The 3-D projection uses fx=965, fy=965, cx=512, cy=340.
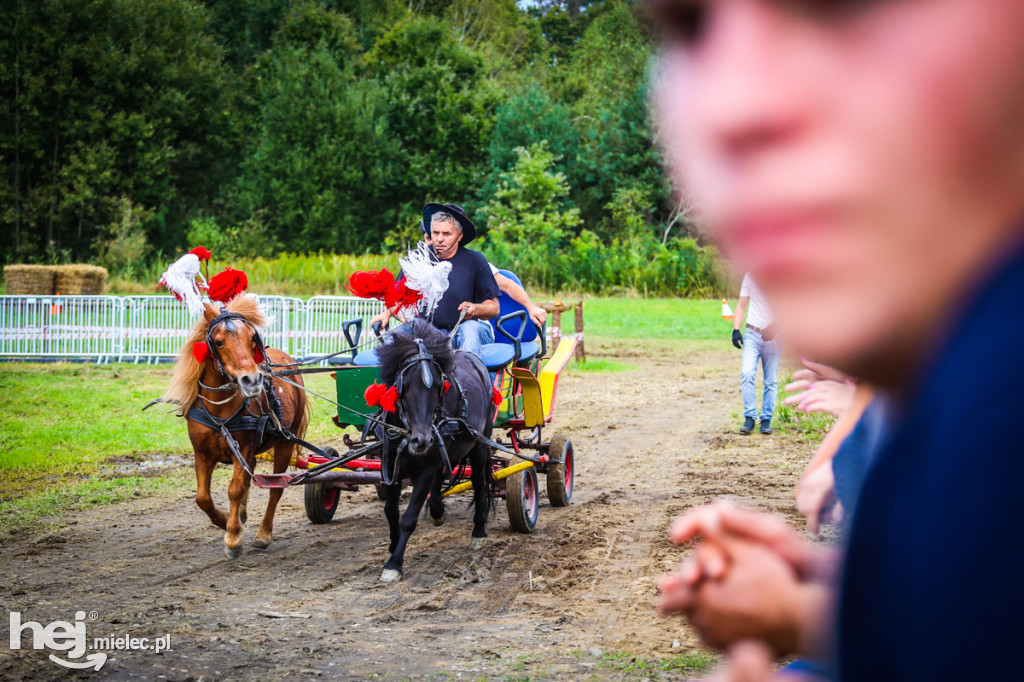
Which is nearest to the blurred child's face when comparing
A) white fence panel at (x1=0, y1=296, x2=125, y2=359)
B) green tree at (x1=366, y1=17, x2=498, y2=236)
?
white fence panel at (x1=0, y1=296, x2=125, y2=359)

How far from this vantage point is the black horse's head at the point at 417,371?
20.9 feet

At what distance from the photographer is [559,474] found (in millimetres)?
8203

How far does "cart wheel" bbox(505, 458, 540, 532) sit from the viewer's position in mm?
Result: 7219

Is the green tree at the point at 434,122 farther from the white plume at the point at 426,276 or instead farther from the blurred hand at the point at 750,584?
the blurred hand at the point at 750,584

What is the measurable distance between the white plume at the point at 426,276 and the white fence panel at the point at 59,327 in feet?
41.1

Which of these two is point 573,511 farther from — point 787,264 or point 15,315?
point 15,315

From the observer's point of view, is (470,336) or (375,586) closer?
(375,586)

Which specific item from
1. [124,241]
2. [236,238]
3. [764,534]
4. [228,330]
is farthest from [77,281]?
[764,534]

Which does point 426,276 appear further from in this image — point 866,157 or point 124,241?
point 124,241

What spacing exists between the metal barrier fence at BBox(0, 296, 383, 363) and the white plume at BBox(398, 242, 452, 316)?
1069 centimetres

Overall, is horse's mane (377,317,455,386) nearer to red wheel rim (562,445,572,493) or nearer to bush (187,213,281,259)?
red wheel rim (562,445,572,493)

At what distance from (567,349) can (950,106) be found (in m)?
9.15

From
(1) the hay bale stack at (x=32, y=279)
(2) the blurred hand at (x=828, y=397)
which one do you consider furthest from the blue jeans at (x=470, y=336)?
(1) the hay bale stack at (x=32, y=279)

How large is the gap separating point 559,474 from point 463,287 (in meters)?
1.82
